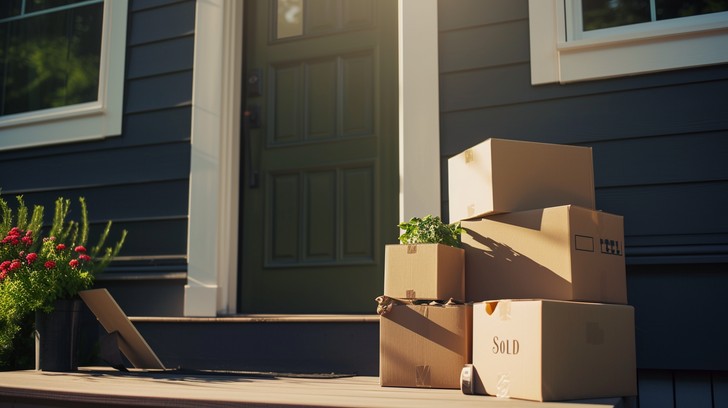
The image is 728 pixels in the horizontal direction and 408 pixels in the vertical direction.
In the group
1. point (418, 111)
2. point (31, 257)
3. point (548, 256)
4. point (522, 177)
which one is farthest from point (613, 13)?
point (31, 257)

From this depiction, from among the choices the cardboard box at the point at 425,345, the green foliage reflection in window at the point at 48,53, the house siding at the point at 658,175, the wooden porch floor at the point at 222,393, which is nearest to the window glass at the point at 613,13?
the house siding at the point at 658,175

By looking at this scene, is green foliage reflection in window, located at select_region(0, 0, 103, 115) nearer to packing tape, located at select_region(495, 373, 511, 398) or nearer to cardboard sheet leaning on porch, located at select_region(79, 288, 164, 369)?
cardboard sheet leaning on porch, located at select_region(79, 288, 164, 369)

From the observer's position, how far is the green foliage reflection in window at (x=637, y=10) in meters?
2.79

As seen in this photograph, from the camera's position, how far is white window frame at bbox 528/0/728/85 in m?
2.70

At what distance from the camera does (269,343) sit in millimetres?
3057

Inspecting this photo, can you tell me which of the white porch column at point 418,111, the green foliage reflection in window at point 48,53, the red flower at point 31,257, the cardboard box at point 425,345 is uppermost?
the green foliage reflection in window at point 48,53

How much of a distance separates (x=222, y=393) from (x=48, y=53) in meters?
2.93

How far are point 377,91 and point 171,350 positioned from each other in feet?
5.00

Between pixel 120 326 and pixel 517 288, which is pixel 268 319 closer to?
pixel 120 326

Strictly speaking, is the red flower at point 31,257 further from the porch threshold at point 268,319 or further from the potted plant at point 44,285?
the porch threshold at point 268,319

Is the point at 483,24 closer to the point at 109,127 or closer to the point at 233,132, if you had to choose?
the point at 233,132

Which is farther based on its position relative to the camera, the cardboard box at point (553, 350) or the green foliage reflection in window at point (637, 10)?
the green foliage reflection in window at point (637, 10)

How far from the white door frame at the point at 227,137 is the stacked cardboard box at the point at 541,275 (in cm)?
53

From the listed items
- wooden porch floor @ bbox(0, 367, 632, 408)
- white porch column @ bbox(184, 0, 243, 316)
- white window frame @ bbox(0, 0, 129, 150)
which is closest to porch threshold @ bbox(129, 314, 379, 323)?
white porch column @ bbox(184, 0, 243, 316)
